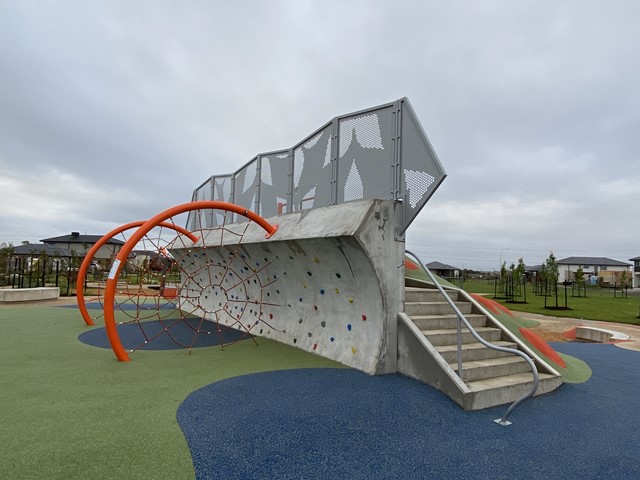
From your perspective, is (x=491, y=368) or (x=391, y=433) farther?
(x=491, y=368)

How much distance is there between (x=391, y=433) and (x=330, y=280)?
3.66 metres

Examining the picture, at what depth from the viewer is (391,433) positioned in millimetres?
4125

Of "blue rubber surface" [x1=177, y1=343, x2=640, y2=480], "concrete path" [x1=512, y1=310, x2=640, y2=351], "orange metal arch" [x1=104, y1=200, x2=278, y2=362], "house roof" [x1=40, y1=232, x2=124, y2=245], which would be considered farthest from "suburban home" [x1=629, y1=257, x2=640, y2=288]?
"house roof" [x1=40, y1=232, x2=124, y2=245]

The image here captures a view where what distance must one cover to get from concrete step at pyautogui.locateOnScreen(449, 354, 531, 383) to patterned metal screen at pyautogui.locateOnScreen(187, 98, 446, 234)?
2437 millimetres

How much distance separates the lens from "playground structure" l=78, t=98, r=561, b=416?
610cm

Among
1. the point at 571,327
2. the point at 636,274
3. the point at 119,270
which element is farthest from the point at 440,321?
the point at 636,274

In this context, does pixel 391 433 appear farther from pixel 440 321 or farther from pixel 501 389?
pixel 440 321

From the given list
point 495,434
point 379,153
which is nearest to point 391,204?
point 379,153

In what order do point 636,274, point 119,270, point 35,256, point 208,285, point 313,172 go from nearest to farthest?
point 119,270
point 313,172
point 208,285
point 35,256
point 636,274

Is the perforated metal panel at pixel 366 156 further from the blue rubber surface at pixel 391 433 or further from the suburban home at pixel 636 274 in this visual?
the suburban home at pixel 636 274

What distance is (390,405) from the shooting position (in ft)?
16.2

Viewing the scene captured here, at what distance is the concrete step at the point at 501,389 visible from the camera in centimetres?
492

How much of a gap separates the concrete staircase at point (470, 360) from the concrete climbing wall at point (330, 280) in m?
0.60

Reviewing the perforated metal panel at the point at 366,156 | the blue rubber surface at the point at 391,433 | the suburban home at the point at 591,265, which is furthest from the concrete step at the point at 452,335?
the suburban home at the point at 591,265
